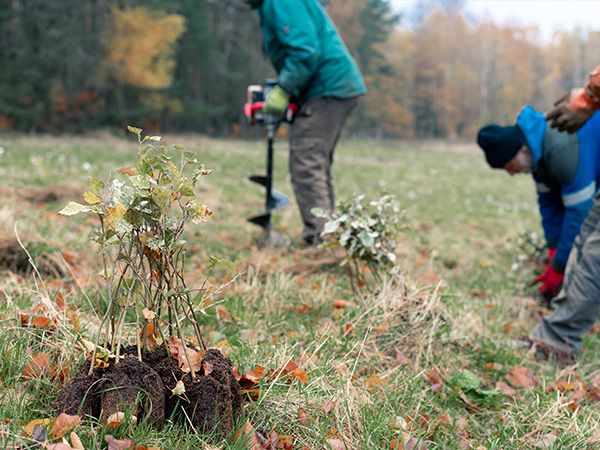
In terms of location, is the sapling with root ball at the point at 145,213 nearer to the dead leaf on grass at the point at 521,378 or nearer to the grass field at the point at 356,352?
the grass field at the point at 356,352

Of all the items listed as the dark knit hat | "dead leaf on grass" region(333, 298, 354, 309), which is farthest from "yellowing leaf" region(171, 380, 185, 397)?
the dark knit hat

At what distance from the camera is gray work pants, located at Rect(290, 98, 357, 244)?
196 inches

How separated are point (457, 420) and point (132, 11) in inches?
1104

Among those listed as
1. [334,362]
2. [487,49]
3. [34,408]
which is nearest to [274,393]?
[334,362]

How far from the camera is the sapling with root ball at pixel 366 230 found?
3258mm

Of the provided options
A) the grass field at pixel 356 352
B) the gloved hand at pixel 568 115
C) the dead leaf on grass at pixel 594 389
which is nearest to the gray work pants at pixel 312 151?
the grass field at pixel 356 352

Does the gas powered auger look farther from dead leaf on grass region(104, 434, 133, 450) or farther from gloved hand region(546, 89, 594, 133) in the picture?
dead leaf on grass region(104, 434, 133, 450)

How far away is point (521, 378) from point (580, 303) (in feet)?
2.40

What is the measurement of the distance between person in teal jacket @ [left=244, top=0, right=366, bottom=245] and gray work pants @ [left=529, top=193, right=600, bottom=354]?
1967mm

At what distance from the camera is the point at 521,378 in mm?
2908

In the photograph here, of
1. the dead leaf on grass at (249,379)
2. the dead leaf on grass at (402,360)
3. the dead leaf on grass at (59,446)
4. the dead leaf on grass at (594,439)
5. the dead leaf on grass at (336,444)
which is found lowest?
the dead leaf on grass at (594,439)

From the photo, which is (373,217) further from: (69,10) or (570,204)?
(69,10)

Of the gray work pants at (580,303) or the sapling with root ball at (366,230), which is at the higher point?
the sapling with root ball at (366,230)

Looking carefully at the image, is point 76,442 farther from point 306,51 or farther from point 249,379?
point 306,51
